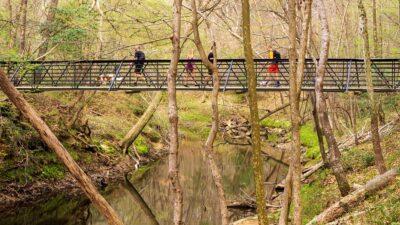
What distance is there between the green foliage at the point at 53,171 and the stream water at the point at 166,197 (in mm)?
1287

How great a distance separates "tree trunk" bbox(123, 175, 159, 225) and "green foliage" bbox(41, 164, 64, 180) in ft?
8.56

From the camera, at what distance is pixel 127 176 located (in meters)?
20.6

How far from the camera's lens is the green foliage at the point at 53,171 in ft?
55.3

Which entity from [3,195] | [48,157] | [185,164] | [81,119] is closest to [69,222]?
[3,195]

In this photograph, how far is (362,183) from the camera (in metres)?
12.4

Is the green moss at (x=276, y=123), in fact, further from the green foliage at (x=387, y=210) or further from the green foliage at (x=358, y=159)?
the green foliage at (x=387, y=210)

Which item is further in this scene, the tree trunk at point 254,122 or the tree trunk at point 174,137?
the tree trunk at point 174,137

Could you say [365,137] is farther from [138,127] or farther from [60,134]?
[60,134]

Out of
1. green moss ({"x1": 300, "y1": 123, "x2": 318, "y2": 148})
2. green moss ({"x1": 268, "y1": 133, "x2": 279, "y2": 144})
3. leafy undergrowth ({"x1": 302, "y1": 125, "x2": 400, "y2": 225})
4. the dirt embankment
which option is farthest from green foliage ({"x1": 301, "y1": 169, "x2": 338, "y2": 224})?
green moss ({"x1": 268, "y1": 133, "x2": 279, "y2": 144})

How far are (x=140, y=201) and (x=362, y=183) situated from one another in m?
8.10

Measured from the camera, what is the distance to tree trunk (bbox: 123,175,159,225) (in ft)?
49.5

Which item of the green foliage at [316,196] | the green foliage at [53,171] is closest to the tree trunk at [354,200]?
the green foliage at [316,196]

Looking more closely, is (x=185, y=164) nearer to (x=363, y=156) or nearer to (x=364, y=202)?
(x=363, y=156)

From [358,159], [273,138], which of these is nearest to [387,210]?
[358,159]
